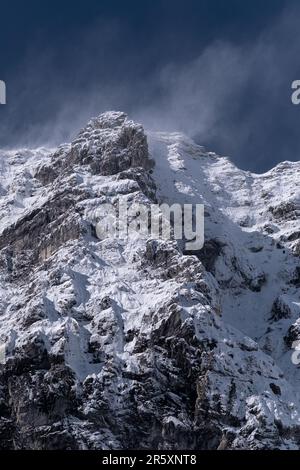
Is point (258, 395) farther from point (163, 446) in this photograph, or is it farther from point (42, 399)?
point (42, 399)

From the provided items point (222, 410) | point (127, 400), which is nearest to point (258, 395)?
point (222, 410)

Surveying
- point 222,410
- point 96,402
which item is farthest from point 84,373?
point 222,410

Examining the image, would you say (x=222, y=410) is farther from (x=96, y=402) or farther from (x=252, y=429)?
(x=96, y=402)

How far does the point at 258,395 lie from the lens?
19812 centimetres

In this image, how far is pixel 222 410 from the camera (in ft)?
635

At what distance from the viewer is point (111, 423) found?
192 metres

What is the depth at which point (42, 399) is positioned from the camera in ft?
641

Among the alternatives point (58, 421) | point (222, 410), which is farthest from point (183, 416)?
point (58, 421)

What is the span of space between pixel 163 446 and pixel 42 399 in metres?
20.0

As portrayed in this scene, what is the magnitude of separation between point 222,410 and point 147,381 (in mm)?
12342

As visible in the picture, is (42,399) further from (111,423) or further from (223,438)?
(223,438)

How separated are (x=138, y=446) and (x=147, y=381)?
1119cm

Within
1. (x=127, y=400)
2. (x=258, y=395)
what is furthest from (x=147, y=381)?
(x=258, y=395)

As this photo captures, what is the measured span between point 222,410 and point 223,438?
526 centimetres
